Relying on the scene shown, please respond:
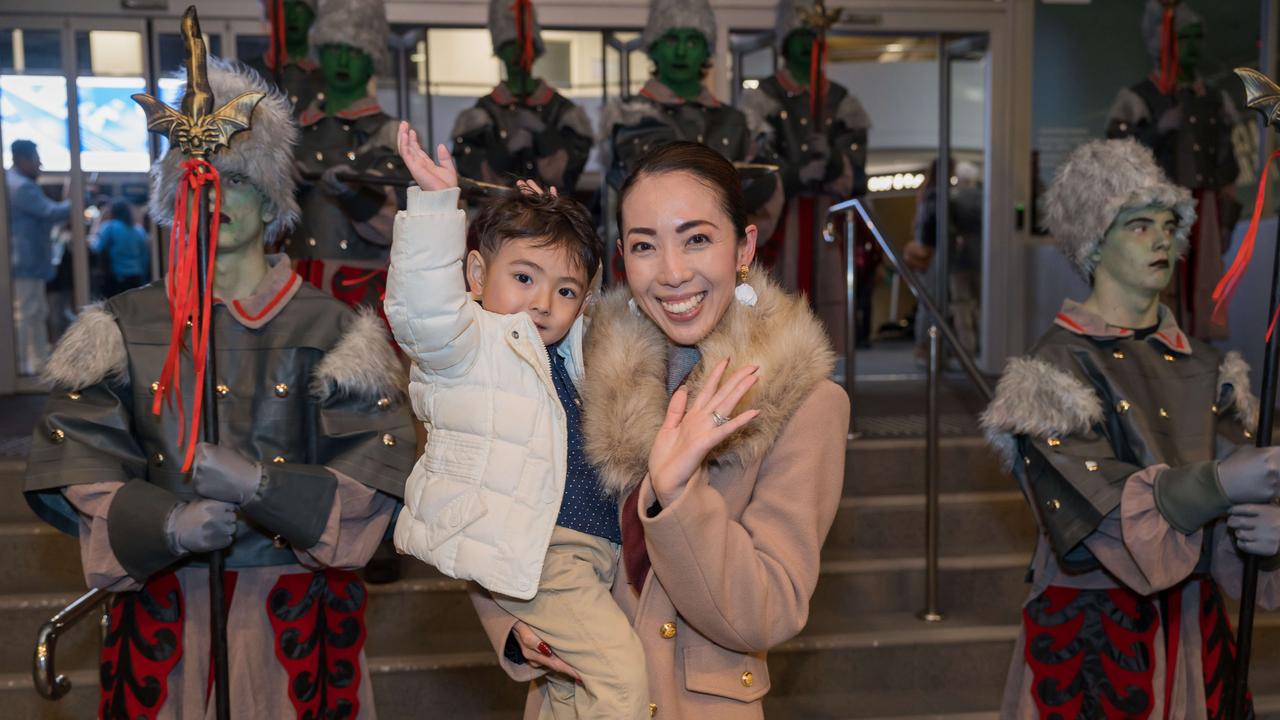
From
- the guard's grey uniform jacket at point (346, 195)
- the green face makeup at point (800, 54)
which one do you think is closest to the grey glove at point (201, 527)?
the guard's grey uniform jacket at point (346, 195)

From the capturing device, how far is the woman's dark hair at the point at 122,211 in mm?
6824

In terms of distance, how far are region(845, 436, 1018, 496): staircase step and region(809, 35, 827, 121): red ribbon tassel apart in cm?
179

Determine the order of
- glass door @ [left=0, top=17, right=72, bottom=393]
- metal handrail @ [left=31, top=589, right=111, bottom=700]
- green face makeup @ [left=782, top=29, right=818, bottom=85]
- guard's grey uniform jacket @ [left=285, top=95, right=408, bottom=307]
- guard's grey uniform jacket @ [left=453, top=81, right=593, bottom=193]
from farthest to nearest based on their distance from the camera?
glass door @ [left=0, top=17, right=72, bottom=393] → green face makeup @ [left=782, top=29, right=818, bottom=85] → guard's grey uniform jacket @ [left=453, top=81, right=593, bottom=193] → guard's grey uniform jacket @ [left=285, top=95, right=408, bottom=307] → metal handrail @ [left=31, top=589, right=111, bottom=700]

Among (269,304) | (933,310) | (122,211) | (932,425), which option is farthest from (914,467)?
(122,211)

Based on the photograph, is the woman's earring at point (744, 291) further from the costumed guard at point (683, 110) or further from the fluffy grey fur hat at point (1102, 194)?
the costumed guard at point (683, 110)

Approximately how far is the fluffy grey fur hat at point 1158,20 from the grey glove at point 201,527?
5.53 meters

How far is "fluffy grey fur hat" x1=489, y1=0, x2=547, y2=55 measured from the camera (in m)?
5.60

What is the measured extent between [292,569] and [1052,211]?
6.63 ft

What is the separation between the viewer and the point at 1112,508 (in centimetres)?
244

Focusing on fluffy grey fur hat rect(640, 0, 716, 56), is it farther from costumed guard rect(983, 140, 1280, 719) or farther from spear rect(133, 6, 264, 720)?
spear rect(133, 6, 264, 720)

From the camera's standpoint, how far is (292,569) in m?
2.38

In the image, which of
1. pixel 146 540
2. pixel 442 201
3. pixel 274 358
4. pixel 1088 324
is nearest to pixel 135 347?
pixel 274 358

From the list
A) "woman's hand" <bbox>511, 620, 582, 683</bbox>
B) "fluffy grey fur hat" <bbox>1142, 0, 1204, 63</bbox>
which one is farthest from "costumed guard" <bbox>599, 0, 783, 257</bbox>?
"woman's hand" <bbox>511, 620, 582, 683</bbox>

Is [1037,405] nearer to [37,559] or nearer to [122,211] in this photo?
[37,559]
